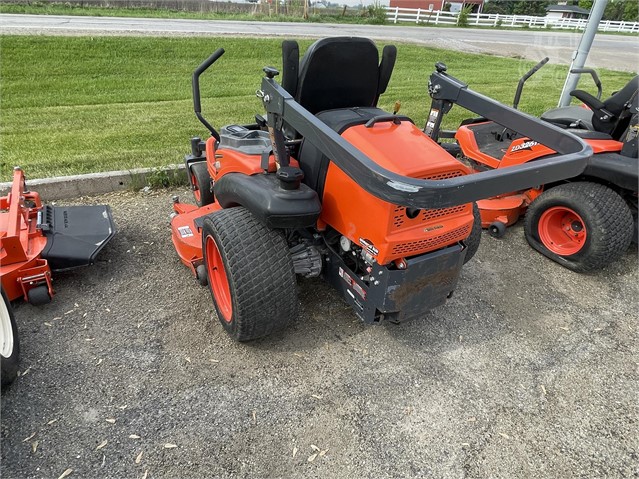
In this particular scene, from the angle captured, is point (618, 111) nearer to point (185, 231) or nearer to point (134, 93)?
point (185, 231)

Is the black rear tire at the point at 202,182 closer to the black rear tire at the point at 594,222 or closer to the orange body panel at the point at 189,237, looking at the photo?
the orange body panel at the point at 189,237

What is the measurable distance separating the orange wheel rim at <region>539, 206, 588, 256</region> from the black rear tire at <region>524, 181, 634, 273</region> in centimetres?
2

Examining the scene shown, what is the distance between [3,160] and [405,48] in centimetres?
1145

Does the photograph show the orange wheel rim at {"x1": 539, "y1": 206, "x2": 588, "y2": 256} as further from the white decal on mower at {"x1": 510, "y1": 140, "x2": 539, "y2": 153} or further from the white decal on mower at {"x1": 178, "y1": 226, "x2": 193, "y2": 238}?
the white decal on mower at {"x1": 178, "y1": 226, "x2": 193, "y2": 238}

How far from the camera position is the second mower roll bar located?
5.08 feet

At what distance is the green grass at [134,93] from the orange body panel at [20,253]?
4.48 ft

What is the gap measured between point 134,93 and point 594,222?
6.51m

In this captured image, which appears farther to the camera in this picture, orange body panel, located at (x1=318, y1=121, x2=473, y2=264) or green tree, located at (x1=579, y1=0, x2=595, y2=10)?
green tree, located at (x1=579, y1=0, x2=595, y2=10)

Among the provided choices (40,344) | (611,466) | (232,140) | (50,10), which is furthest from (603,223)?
(50,10)

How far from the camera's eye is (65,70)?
795cm

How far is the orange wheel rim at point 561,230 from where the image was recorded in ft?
11.6

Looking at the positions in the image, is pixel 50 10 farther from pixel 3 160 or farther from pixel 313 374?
pixel 313 374

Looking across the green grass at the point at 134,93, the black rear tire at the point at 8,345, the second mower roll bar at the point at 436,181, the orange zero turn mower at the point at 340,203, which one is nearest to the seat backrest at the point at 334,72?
the orange zero turn mower at the point at 340,203

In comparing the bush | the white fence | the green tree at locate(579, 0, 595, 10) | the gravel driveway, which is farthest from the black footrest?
the white fence
